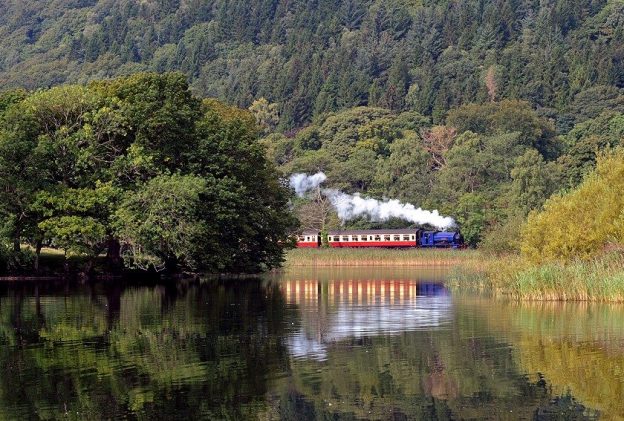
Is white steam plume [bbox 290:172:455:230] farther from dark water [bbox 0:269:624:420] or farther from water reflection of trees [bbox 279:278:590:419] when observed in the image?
water reflection of trees [bbox 279:278:590:419]

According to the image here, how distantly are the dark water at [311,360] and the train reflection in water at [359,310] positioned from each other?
10 cm

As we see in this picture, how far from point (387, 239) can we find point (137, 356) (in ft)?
328

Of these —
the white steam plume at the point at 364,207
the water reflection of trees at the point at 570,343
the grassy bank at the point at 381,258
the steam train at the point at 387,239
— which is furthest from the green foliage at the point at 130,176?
the white steam plume at the point at 364,207

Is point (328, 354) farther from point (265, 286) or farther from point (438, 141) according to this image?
point (438, 141)

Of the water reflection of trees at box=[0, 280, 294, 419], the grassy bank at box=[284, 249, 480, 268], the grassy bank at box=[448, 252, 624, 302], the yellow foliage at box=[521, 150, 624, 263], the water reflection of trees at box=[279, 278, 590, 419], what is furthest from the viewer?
the grassy bank at box=[284, 249, 480, 268]

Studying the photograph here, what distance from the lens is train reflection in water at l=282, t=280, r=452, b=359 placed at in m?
40.6

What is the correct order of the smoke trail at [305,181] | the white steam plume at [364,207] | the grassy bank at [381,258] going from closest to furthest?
the grassy bank at [381,258]
the white steam plume at [364,207]
the smoke trail at [305,181]

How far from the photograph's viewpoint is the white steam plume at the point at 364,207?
486 ft

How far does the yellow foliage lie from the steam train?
2712 inches

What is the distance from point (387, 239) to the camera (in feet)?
443

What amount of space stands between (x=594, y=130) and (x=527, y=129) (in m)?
10.8

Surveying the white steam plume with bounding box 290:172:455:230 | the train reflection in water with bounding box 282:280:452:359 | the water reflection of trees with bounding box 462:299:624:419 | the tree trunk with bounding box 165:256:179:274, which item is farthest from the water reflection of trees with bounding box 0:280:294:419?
the white steam plume with bounding box 290:172:455:230

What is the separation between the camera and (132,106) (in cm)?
7519

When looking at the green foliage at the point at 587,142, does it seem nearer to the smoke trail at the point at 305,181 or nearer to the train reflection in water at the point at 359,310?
the smoke trail at the point at 305,181
